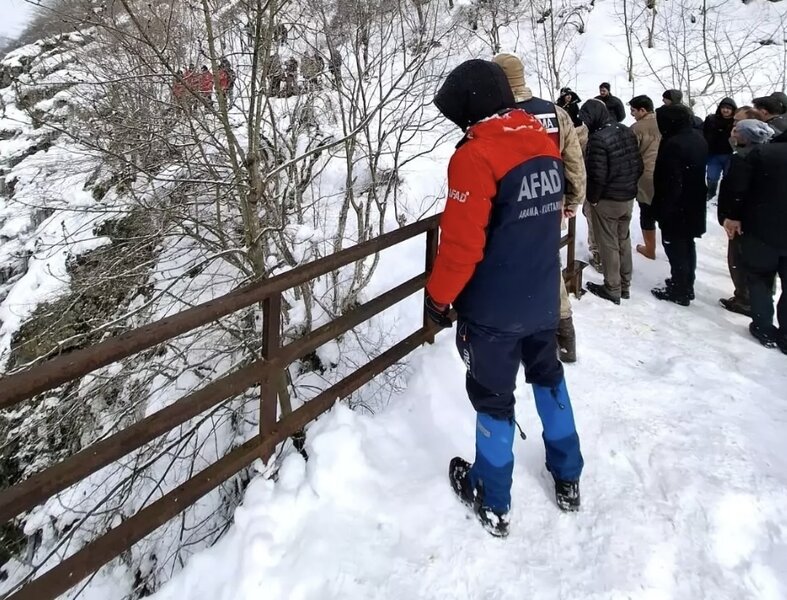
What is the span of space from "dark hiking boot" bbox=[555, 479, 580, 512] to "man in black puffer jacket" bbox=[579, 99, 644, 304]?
3029 mm

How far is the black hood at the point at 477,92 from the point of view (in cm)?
199

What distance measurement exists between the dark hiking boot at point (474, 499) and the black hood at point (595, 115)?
12.1 feet

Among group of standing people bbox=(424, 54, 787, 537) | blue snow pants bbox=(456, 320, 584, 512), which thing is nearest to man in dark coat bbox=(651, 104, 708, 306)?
group of standing people bbox=(424, 54, 787, 537)

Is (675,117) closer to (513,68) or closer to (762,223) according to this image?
(762,223)

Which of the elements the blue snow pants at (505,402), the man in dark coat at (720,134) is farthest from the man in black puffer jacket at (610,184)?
the blue snow pants at (505,402)

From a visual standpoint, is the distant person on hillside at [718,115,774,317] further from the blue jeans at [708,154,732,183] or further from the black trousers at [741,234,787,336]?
the blue jeans at [708,154,732,183]

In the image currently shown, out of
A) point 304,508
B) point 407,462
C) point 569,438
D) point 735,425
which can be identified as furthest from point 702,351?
point 304,508

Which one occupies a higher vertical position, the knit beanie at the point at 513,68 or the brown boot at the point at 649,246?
the knit beanie at the point at 513,68

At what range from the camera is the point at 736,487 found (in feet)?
8.32

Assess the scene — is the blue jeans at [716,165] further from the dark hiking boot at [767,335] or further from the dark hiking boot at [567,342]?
the dark hiking boot at [567,342]

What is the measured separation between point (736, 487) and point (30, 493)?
10.1ft

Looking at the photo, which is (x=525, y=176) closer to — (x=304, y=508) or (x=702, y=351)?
(x=304, y=508)

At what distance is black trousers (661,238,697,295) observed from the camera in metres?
5.13

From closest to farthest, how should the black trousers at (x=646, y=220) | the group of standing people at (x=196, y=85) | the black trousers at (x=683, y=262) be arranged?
the group of standing people at (x=196, y=85) → the black trousers at (x=683, y=262) → the black trousers at (x=646, y=220)
